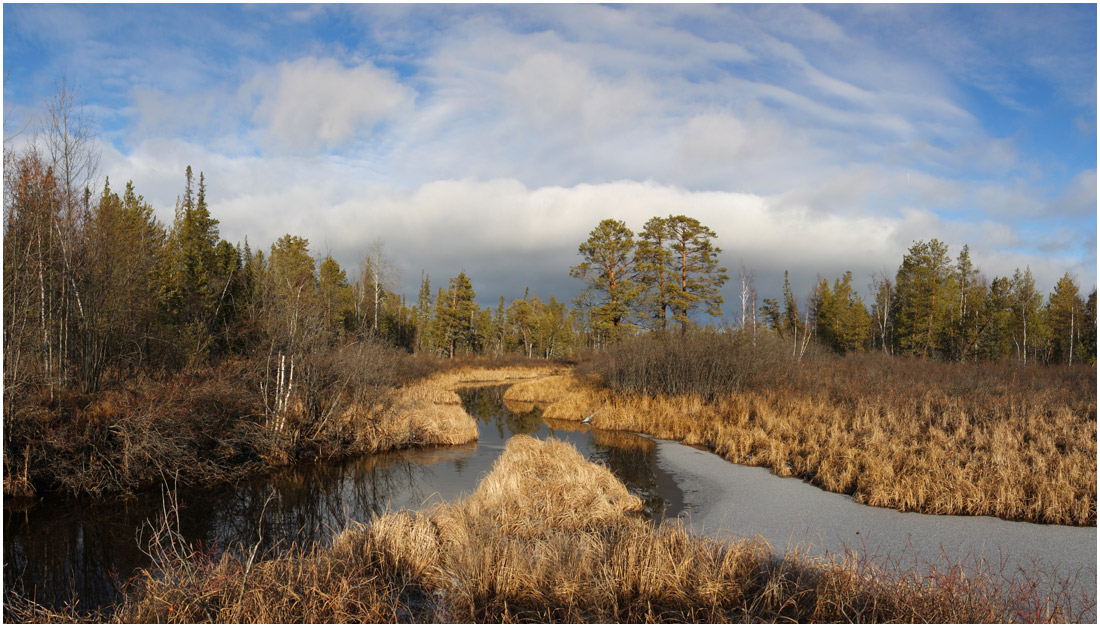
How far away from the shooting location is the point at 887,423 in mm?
13867

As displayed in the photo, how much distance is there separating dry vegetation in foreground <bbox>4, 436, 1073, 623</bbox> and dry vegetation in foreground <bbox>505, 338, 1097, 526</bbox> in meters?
3.65

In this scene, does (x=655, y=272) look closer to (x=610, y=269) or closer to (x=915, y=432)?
(x=610, y=269)

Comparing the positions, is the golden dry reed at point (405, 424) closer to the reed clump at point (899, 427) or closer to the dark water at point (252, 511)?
the dark water at point (252, 511)

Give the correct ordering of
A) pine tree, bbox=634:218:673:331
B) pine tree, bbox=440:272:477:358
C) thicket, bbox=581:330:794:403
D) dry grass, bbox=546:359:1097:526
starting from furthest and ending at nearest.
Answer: pine tree, bbox=440:272:477:358 → pine tree, bbox=634:218:673:331 → thicket, bbox=581:330:794:403 → dry grass, bbox=546:359:1097:526

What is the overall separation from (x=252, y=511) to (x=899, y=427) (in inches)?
547

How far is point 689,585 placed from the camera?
5938 mm

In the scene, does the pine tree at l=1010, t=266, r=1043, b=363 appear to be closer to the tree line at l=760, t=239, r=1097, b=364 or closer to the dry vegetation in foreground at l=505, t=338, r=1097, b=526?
the tree line at l=760, t=239, r=1097, b=364

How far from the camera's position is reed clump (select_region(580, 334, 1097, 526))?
9391 millimetres

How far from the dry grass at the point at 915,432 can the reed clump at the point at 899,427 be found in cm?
3

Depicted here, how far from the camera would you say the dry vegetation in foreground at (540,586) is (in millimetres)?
5246

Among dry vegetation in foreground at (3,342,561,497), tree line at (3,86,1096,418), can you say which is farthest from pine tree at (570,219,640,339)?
dry vegetation in foreground at (3,342,561,497)

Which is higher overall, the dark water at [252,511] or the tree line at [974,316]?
the tree line at [974,316]

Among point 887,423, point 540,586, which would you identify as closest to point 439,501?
point 540,586

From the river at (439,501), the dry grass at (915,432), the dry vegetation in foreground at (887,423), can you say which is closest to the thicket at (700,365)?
the dry vegetation in foreground at (887,423)
